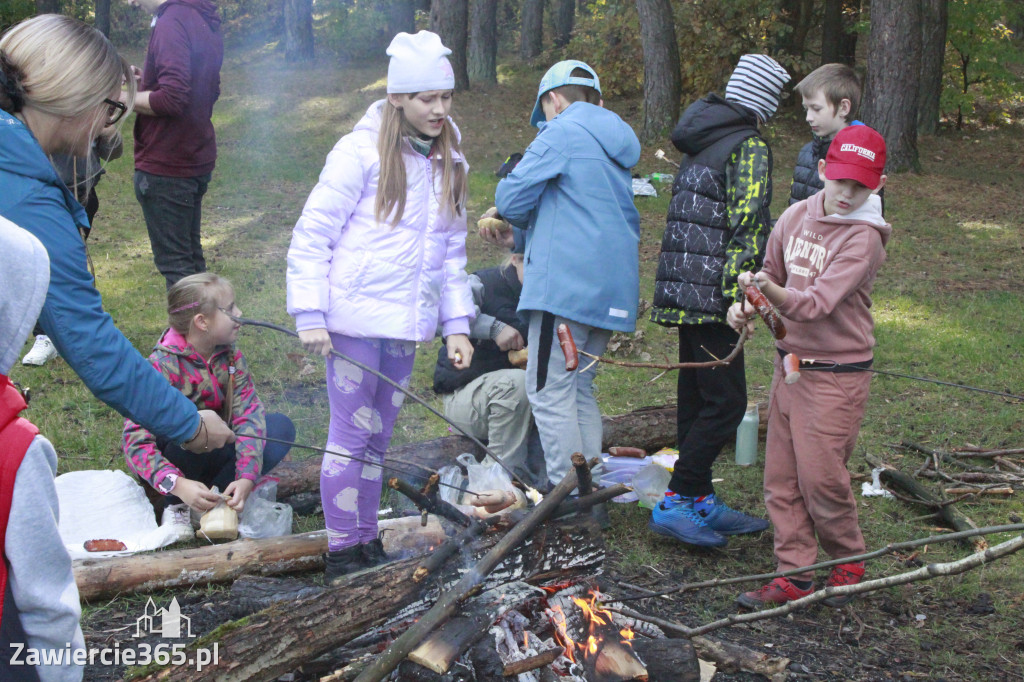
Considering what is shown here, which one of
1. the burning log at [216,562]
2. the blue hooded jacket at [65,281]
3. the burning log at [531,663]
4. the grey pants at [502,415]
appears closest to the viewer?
the blue hooded jacket at [65,281]

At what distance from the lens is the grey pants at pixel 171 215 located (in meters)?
5.14

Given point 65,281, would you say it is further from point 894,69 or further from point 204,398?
point 894,69

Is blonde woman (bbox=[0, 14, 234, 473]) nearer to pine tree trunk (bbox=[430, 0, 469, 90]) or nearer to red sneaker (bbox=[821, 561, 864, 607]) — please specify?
red sneaker (bbox=[821, 561, 864, 607])

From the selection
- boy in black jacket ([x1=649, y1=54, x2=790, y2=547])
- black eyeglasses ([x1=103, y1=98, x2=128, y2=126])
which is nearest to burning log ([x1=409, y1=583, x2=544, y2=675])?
boy in black jacket ([x1=649, y1=54, x2=790, y2=547])

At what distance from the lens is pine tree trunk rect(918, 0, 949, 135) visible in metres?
13.2

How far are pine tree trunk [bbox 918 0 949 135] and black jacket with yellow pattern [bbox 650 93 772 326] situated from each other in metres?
10.2

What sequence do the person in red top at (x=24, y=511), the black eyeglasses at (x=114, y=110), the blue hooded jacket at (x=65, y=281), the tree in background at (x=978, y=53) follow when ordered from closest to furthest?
the person in red top at (x=24, y=511) < the blue hooded jacket at (x=65, y=281) < the black eyeglasses at (x=114, y=110) < the tree in background at (x=978, y=53)

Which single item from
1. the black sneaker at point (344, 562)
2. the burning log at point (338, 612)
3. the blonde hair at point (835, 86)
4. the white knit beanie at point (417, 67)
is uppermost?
the white knit beanie at point (417, 67)

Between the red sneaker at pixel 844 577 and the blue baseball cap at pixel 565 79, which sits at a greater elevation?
the blue baseball cap at pixel 565 79

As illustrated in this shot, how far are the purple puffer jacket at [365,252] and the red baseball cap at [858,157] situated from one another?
160cm

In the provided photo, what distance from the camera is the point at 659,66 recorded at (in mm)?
13461

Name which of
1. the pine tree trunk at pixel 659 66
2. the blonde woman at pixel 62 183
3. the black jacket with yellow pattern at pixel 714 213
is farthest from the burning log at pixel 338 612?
the pine tree trunk at pixel 659 66

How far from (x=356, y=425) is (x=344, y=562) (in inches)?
22.9

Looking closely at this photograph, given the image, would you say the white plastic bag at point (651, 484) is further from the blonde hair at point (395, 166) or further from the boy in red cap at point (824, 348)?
the blonde hair at point (395, 166)
